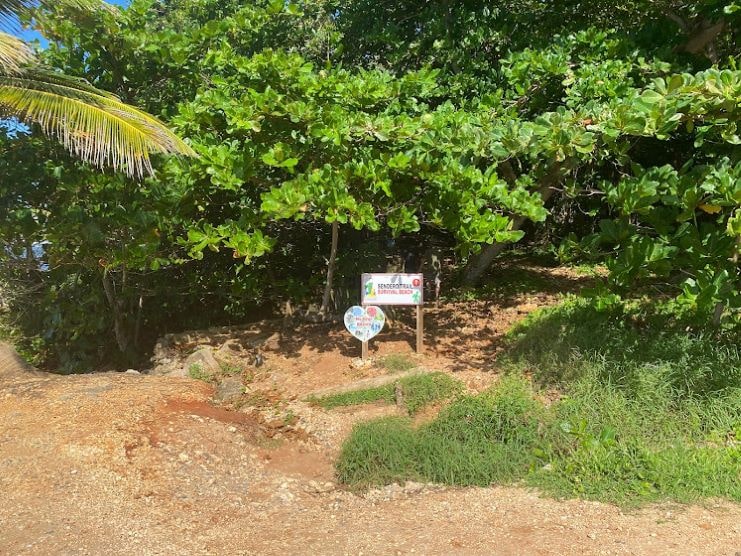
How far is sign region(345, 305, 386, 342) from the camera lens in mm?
7008

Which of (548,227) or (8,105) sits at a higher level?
(8,105)

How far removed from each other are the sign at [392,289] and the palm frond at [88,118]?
245 centimetres

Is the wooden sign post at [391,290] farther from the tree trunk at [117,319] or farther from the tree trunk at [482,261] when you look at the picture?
the tree trunk at [117,319]

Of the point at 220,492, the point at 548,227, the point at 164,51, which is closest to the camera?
the point at 220,492

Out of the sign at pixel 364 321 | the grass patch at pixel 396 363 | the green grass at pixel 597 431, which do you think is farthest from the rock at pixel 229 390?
the green grass at pixel 597 431

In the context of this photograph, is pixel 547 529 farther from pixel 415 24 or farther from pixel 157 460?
pixel 415 24

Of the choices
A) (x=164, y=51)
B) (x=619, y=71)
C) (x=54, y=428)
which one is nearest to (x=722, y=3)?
(x=619, y=71)

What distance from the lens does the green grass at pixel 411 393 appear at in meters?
5.93

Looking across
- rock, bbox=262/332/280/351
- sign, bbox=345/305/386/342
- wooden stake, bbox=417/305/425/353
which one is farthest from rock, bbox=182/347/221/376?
wooden stake, bbox=417/305/425/353

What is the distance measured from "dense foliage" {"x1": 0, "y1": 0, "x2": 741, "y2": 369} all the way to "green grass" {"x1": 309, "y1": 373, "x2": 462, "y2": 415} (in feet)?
4.17

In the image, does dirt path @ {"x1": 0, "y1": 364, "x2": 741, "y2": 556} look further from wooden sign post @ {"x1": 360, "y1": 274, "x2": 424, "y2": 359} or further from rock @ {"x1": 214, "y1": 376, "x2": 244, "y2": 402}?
wooden sign post @ {"x1": 360, "y1": 274, "x2": 424, "y2": 359}

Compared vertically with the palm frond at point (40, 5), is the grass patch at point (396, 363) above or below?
below

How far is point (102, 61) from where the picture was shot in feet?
26.0

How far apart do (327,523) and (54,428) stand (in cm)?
258
